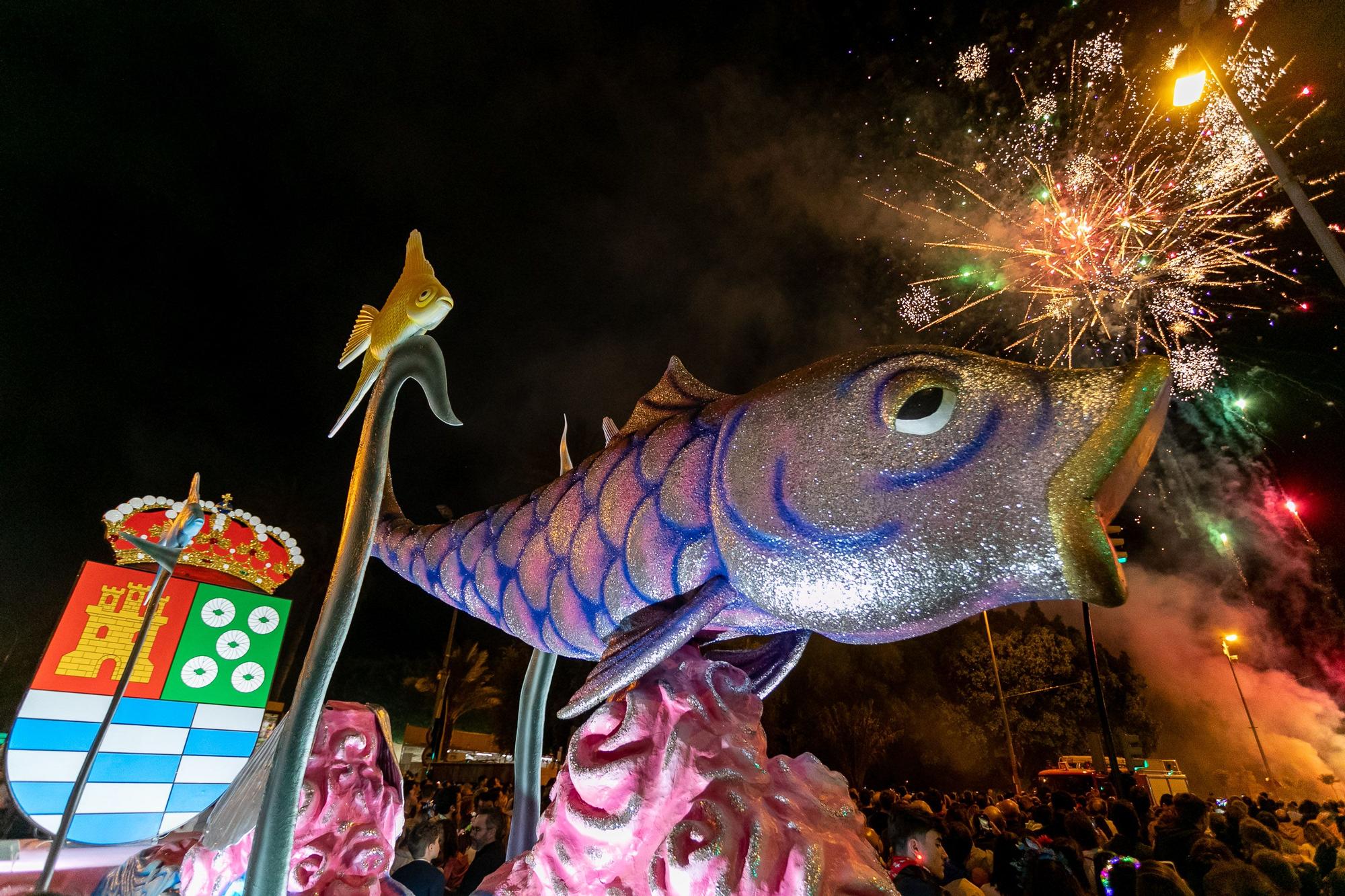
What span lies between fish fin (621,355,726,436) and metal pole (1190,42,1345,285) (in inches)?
214

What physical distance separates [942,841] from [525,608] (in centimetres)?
438

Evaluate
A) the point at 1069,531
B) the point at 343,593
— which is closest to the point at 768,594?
the point at 1069,531

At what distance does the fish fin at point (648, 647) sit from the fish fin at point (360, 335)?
1592 millimetres

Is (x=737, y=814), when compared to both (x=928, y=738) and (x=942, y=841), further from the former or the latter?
(x=928, y=738)

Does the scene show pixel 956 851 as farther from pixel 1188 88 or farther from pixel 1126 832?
pixel 1188 88

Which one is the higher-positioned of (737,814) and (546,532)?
(546,532)

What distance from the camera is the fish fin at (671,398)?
2.03 metres

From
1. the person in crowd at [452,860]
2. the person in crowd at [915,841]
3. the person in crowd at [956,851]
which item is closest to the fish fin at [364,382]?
the person in crowd at [915,841]

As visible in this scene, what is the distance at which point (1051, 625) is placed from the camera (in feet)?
77.8

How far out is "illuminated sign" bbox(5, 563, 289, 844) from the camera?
6.45 m

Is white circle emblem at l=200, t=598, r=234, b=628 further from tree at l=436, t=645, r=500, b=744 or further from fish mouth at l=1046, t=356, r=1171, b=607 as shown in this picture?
tree at l=436, t=645, r=500, b=744

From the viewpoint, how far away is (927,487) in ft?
4.25

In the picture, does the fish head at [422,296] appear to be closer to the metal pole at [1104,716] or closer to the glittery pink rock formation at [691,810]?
the glittery pink rock formation at [691,810]

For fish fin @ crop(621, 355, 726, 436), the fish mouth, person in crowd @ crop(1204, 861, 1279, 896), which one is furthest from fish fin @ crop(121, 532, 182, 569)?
person in crowd @ crop(1204, 861, 1279, 896)
